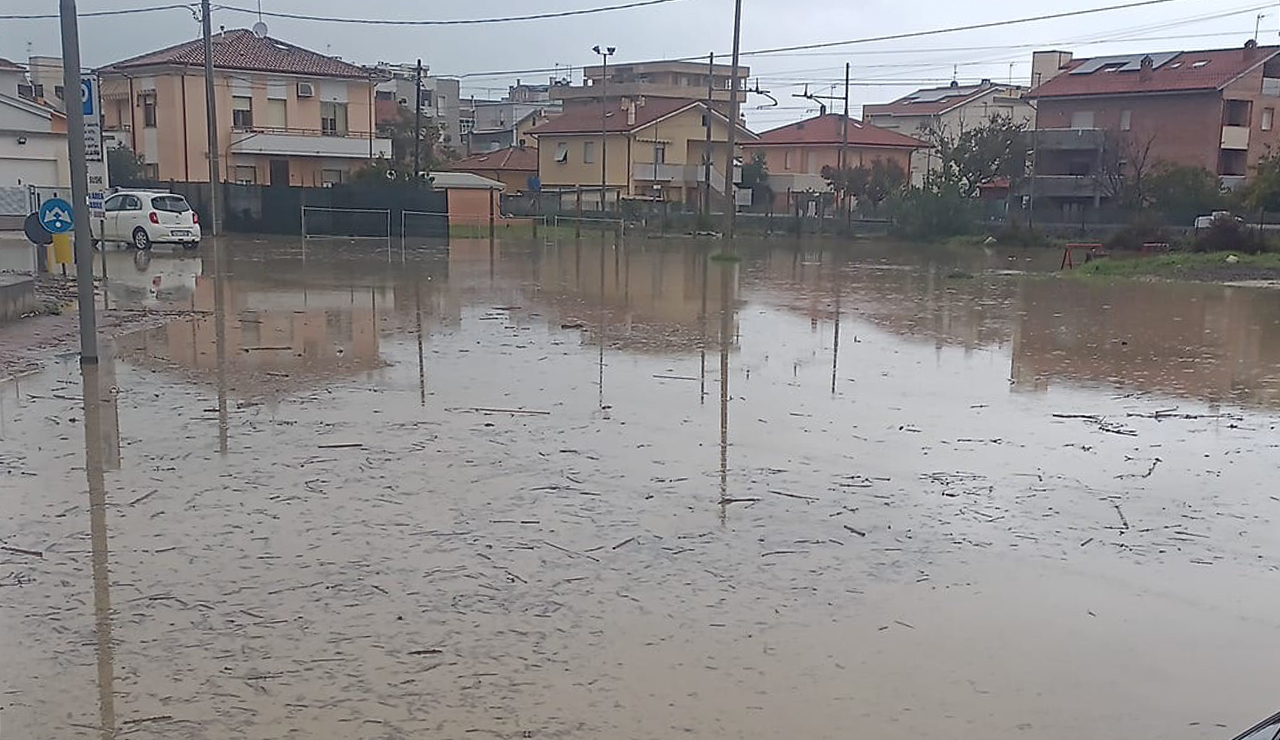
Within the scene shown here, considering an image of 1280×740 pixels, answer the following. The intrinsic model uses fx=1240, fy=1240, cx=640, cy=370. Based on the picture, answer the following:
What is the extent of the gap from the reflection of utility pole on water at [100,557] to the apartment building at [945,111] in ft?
241

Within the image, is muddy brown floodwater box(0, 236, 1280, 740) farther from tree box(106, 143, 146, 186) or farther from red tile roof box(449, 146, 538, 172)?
red tile roof box(449, 146, 538, 172)

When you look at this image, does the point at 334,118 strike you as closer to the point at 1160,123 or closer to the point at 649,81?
the point at 1160,123

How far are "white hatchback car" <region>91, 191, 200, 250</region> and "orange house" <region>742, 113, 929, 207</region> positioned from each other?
4286 cm

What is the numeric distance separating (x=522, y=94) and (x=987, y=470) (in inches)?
4888

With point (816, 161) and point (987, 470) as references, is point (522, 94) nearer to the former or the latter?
point (816, 161)

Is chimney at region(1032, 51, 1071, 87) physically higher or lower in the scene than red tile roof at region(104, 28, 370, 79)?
higher

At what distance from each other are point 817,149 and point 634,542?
232 feet

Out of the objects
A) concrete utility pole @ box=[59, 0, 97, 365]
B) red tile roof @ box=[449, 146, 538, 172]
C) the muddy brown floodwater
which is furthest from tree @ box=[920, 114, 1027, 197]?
concrete utility pole @ box=[59, 0, 97, 365]

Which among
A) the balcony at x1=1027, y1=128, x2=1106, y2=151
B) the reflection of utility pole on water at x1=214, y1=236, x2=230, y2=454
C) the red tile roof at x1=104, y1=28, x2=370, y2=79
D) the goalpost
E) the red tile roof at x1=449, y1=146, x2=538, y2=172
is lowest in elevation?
the reflection of utility pole on water at x1=214, y1=236, x2=230, y2=454

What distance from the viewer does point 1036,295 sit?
79.9ft

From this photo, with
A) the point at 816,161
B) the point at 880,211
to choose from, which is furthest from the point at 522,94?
the point at 880,211

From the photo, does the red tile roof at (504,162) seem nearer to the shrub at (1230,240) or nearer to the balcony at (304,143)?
the balcony at (304,143)

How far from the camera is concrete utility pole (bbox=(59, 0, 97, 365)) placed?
39.4 feet

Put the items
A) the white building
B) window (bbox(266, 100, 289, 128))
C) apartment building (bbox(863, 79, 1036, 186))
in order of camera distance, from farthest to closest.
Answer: apartment building (bbox(863, 79, 1036, 186))
window (bbox(266, 100, 289, 128))
the white building
